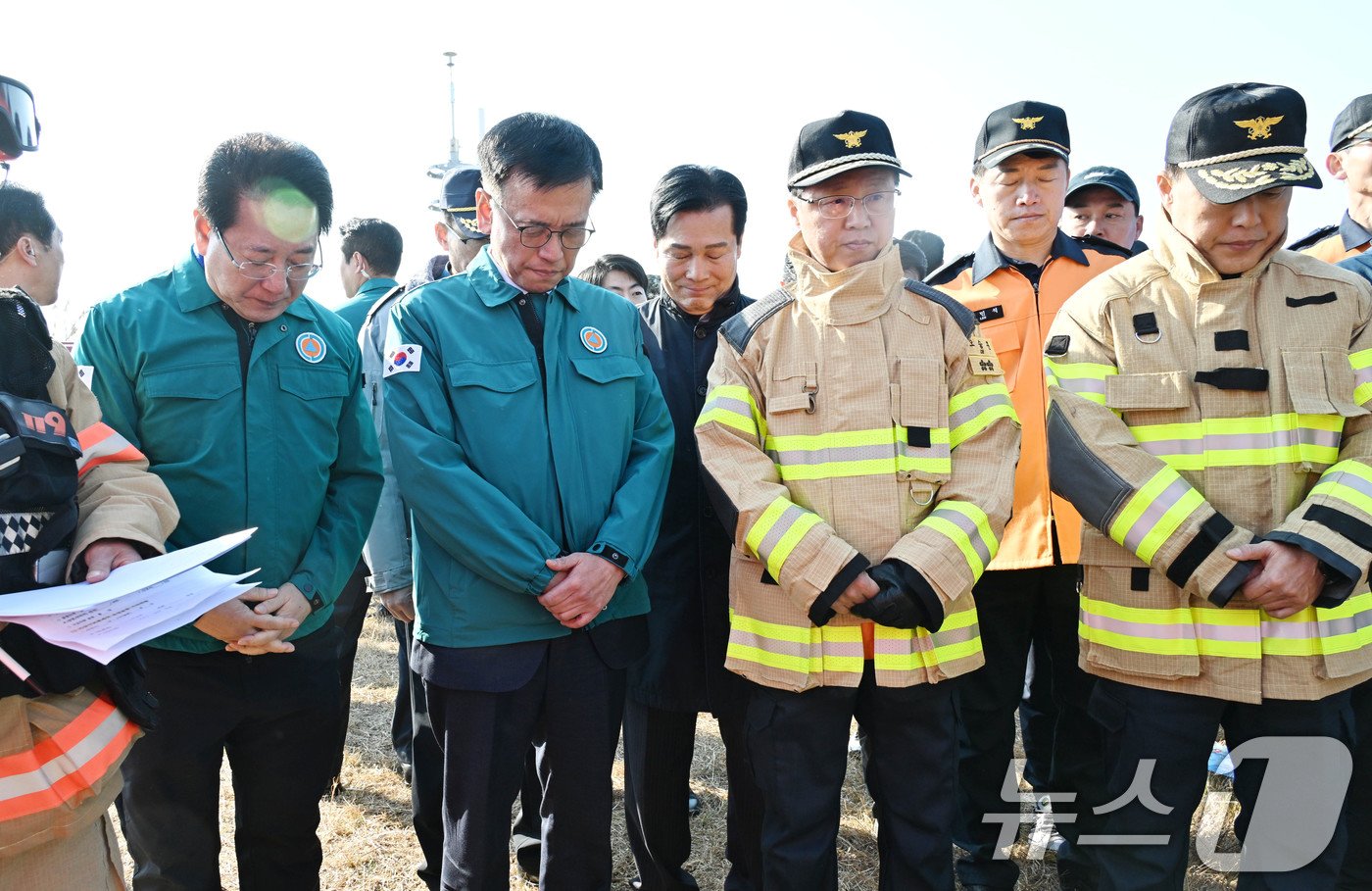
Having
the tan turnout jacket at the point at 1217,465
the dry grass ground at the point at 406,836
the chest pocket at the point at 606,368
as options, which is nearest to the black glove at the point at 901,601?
the tan turnout jacket at the point at 1217,465

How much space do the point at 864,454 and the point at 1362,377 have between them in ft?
4.47

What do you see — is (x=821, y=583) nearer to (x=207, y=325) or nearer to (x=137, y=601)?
(x=137, y=601)

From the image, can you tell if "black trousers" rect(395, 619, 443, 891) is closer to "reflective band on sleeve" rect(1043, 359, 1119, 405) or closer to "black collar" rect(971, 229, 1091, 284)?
"reflective band on sleeve" rect(1043, 359, 1119, 405)

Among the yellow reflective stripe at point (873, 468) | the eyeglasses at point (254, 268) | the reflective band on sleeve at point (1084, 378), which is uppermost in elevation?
the eyeglasses at point (254, 268)

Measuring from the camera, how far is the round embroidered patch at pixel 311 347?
8.58ft

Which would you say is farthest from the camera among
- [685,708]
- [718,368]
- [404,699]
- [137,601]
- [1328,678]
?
[404,699]

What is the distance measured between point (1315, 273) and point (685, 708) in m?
2.34

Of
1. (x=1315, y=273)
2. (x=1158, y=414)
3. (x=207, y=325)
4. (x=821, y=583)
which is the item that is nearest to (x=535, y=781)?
(x=821, y=583)

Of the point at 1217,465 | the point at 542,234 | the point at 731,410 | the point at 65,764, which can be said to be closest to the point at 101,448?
the point at 65,764

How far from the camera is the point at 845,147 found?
9.15 ft

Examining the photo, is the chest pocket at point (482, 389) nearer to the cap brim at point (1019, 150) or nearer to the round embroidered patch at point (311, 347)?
the round embroidered patch at point (311, 347)

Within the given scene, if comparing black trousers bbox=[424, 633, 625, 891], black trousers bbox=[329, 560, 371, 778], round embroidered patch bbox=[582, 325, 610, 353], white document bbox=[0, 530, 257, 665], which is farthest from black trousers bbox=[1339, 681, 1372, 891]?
black trousers bbox=[329, 560, 371, 778]

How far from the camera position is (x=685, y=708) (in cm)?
317

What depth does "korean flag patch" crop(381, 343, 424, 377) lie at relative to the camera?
2.55 m
